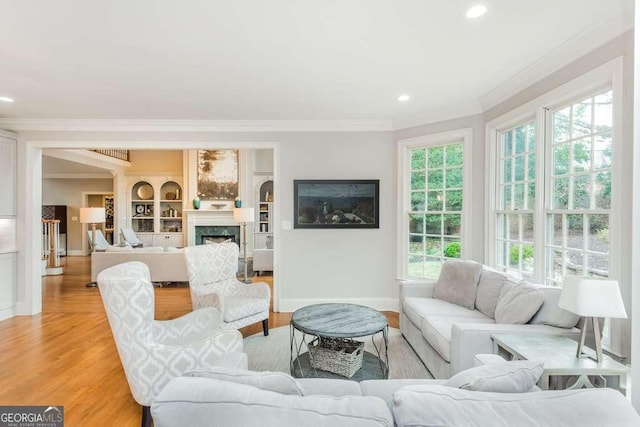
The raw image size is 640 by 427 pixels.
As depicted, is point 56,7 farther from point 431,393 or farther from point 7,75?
point 431,393

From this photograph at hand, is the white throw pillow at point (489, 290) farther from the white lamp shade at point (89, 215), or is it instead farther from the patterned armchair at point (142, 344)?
the white lamp shade at point (89, 215)

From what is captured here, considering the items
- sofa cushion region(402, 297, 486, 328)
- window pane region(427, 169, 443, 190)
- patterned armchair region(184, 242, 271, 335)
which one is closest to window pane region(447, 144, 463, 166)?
window pane region(427, 169, 443, 190)

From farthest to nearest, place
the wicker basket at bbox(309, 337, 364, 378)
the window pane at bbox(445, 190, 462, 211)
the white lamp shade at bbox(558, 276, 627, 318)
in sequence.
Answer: the window pane at bbox(445, 190, 462, 211), the wicker basket at bbox(309, 337, 364, 378), the white lamp shade at bbox(558, 276, 627, 318)

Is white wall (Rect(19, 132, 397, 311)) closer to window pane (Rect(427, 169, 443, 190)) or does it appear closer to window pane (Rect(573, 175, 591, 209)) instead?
window pane (Rect(427, 169, 443, 190))

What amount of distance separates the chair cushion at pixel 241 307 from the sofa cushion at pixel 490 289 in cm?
210

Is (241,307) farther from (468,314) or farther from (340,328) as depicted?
(468,314)

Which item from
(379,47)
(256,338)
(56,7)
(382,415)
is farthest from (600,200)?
(56,7)

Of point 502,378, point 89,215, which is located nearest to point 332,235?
point 502,378

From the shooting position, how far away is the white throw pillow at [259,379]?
42.3 inches

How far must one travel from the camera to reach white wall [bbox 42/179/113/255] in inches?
376

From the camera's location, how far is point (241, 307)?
2.99m

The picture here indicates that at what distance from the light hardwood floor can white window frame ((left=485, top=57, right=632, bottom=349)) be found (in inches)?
72.7

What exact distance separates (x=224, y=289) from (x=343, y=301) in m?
1.64

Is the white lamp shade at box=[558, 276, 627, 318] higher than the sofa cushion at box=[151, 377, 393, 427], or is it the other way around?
the white lamp shade at box=[558, 276, 627, 318]
